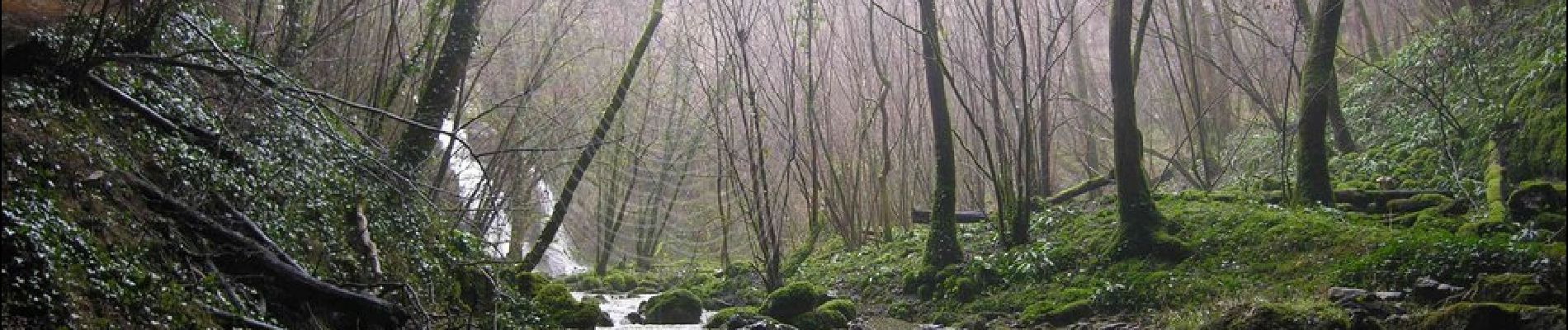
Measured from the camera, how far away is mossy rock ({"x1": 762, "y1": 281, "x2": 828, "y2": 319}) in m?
12.9

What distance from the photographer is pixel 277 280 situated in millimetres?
5918

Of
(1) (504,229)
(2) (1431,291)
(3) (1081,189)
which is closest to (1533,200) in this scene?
(2) (1431,291)

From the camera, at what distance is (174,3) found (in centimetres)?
654

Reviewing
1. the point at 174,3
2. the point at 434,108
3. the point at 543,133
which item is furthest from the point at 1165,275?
the point at 543,133

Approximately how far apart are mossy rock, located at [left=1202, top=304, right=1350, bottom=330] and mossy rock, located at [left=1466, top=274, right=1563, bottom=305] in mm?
807

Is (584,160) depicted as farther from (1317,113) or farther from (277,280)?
(277,280)

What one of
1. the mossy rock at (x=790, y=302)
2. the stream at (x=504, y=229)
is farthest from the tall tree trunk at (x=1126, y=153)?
the stream at (x=504, y=229)

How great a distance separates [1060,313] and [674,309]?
216 inches

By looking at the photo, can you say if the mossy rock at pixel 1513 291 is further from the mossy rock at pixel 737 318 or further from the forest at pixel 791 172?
the mossy rock at pixel 737 318

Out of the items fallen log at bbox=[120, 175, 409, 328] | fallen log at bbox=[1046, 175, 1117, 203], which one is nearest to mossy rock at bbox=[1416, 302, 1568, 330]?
fallen log at bbox=[120, 175, 409, 328]

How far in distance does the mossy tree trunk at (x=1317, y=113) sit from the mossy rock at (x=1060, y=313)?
2732mm

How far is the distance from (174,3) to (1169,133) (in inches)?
793

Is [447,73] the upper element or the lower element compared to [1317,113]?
upper

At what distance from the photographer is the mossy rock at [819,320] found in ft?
40.1
